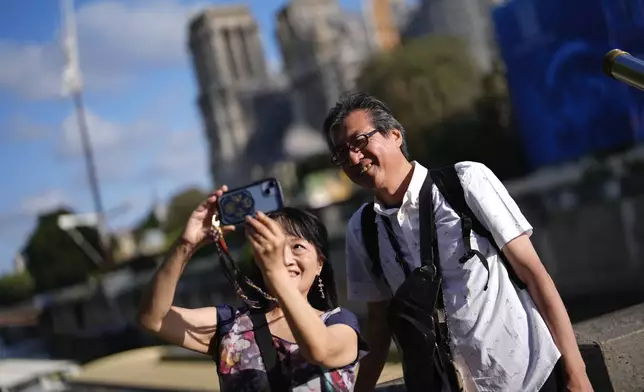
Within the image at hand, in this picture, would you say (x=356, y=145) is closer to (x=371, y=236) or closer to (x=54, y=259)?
(x=371, y=236)

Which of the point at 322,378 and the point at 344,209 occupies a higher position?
the point at 322,378

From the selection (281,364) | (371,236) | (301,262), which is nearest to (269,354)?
(281,364)

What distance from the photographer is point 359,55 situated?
281ft

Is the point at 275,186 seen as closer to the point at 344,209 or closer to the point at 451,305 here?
the point at 451,305

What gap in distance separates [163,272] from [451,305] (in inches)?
38.1

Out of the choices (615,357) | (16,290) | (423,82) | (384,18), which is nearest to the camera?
(615,357)

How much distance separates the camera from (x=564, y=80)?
26781 mm

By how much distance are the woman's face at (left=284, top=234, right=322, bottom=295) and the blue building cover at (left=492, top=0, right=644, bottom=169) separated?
20.2 metres

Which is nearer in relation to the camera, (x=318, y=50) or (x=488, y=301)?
(x=488, y=301)

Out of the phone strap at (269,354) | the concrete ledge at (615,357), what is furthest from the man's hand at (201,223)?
the concrete ledge at (615,357)

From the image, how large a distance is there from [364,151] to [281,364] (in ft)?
2.51

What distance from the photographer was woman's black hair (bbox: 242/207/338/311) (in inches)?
110

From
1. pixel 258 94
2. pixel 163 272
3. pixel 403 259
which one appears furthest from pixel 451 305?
pixel 258 94

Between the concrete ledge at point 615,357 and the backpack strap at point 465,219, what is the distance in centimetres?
77
